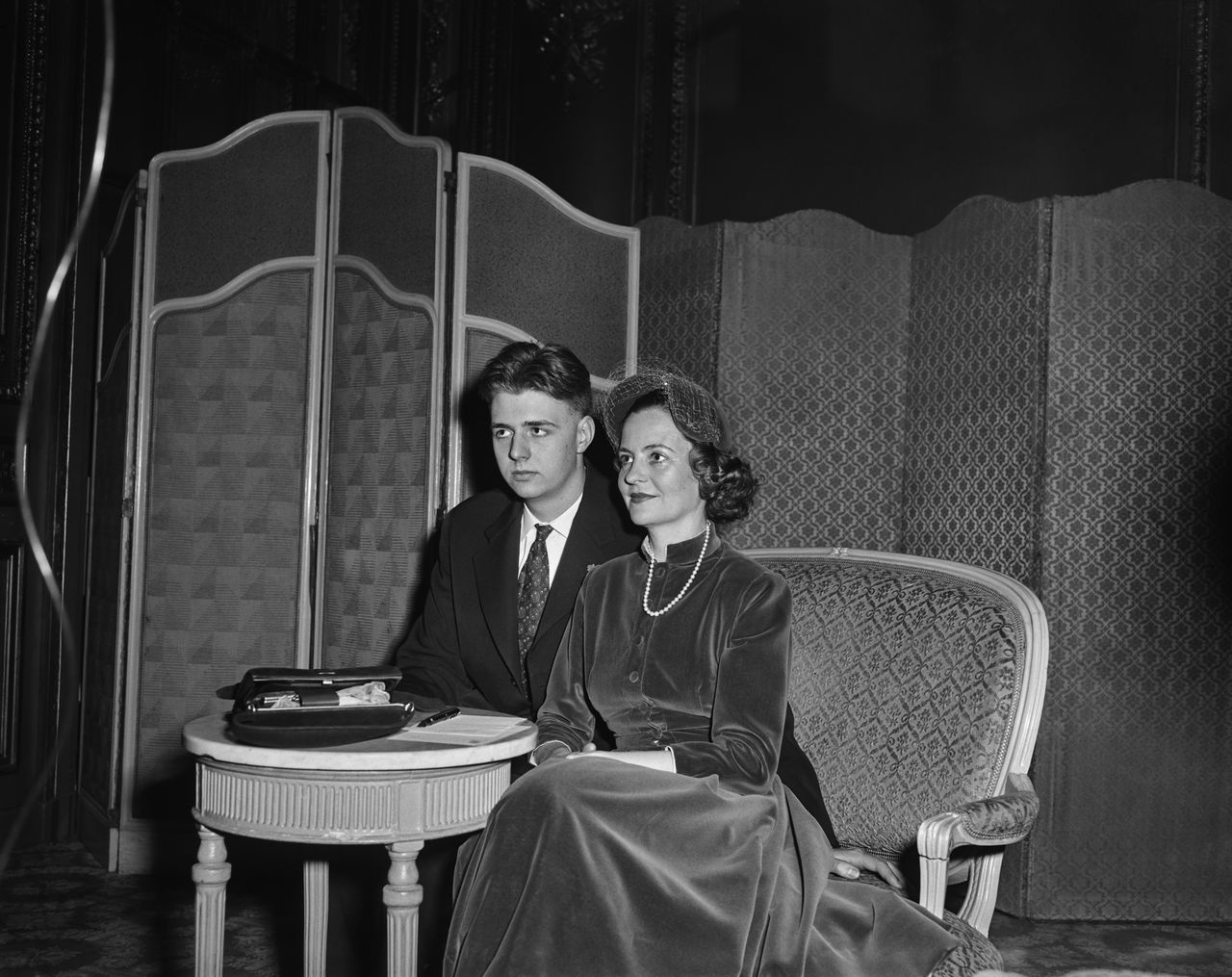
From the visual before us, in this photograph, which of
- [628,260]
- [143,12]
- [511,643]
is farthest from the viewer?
[143,12]

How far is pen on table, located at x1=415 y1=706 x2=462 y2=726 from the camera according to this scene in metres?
2.30

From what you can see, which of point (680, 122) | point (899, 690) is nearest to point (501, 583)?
point (899, 690)

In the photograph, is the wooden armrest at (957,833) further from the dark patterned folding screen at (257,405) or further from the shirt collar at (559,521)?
the dark patterned folding screen at (257,405)

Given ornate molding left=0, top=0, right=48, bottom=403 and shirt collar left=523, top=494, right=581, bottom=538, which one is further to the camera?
ornate molding left=0, top=0, right=48, bottom=403

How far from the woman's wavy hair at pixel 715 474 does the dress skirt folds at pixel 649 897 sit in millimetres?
641

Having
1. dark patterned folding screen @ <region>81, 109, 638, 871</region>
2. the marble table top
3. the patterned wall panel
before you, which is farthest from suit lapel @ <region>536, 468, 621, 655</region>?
the patterned wall panel

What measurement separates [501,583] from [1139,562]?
207 centimetres

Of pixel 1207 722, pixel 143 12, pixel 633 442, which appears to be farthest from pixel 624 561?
pixel 143 12

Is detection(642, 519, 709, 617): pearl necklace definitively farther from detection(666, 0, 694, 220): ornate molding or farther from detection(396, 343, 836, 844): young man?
detection(666, 0, 694, 220): ornate molding

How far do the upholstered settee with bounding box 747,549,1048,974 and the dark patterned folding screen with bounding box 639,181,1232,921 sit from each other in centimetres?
117

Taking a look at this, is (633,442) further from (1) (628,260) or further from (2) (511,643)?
(1) (628,260)

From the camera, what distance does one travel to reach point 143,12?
454 cm

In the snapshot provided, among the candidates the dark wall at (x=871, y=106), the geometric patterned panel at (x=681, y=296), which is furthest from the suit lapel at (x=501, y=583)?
the dark wall at (x=871, y=106)

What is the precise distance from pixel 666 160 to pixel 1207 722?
3.57 metres
